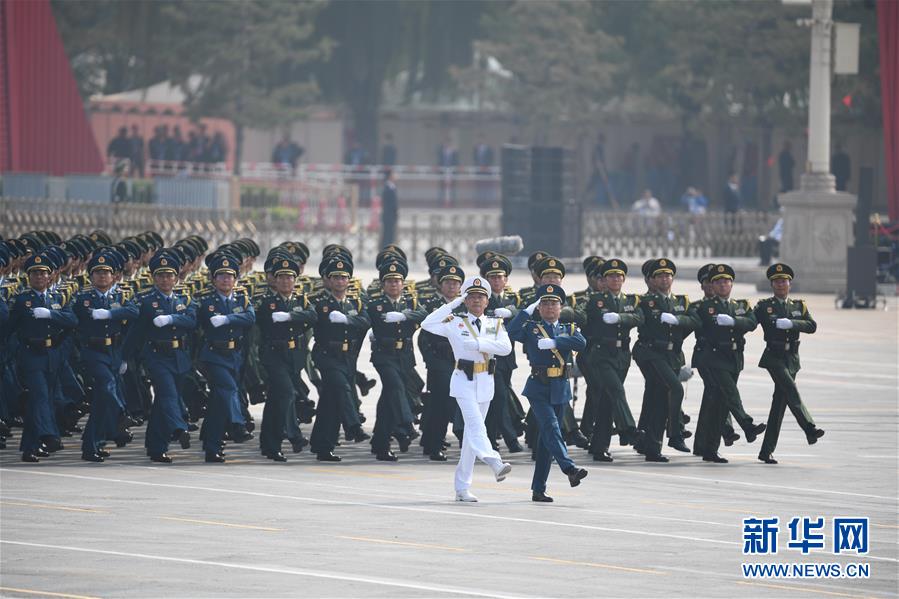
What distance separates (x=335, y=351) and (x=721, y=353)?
125 inches

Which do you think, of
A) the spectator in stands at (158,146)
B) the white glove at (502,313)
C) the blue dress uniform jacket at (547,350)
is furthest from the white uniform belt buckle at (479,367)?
the spectator in stands at (158,146)

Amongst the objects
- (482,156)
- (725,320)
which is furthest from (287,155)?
(725,320)

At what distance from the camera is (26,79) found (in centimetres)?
4519

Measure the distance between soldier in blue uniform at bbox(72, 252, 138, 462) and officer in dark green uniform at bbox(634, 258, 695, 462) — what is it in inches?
165

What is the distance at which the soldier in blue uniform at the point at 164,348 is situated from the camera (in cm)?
1658

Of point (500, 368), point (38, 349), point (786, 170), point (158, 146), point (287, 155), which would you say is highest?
point (158, 146)

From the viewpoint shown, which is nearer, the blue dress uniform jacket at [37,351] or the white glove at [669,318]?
the blue dress uniform jacket at [37,351]

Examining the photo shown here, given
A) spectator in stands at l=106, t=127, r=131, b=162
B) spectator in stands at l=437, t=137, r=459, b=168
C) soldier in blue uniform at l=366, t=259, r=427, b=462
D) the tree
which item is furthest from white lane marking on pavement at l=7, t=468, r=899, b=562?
A: spectator in stands at l=437, t=137, r=459, b=168

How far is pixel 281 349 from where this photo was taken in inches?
669

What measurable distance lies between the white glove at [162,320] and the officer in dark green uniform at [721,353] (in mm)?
4258

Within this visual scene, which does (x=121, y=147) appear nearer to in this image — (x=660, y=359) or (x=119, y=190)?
(x=119, y=190)

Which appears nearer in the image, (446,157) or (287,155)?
(287,155)

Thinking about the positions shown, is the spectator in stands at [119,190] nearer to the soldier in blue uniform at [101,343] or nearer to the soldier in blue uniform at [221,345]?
the soldier in blue uniform at [101,343]

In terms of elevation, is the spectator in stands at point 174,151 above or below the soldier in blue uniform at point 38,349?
above
